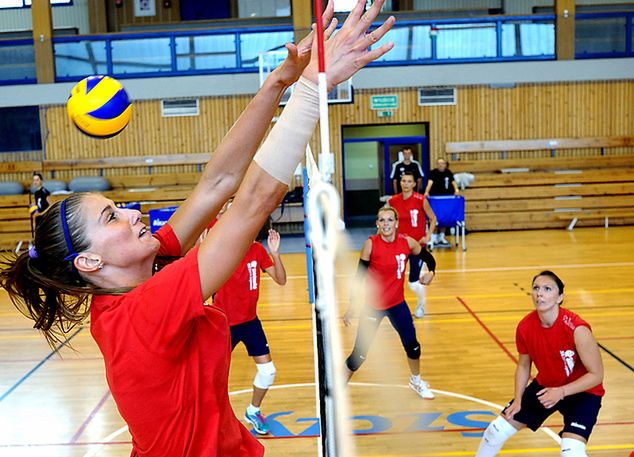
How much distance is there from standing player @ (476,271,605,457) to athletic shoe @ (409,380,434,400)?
174 centimetres

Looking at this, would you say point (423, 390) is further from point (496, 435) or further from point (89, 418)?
point (89, 418)

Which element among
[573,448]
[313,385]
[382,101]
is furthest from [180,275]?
[382,101]

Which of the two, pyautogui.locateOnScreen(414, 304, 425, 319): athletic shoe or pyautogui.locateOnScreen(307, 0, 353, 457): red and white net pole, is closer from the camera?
pyautogui.locateOnScreen(307, 0, 353, 457): red and white net pole

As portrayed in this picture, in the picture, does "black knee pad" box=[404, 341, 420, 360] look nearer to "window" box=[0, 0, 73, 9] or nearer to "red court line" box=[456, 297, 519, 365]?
"red court line" box=[456, 297, 519, 365]

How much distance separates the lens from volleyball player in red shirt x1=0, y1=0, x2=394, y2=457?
172cm

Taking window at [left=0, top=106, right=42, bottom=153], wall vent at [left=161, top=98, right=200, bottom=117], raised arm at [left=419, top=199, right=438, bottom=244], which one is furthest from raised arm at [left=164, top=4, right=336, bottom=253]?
window at [left=0, top=106, right=42, bottom=153]

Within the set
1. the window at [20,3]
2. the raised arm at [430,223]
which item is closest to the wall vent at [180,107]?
the window at [20,3]

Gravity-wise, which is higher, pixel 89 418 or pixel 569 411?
pixel 569 411

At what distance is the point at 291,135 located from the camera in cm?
173

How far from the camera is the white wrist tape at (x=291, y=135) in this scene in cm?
172

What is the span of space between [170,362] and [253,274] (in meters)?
4.33

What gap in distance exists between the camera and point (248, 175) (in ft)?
5.67

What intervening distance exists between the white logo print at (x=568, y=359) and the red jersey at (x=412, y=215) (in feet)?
18.3

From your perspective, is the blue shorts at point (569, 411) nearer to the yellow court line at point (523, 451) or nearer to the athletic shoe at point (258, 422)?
the yellow court line at point (523, 451)
